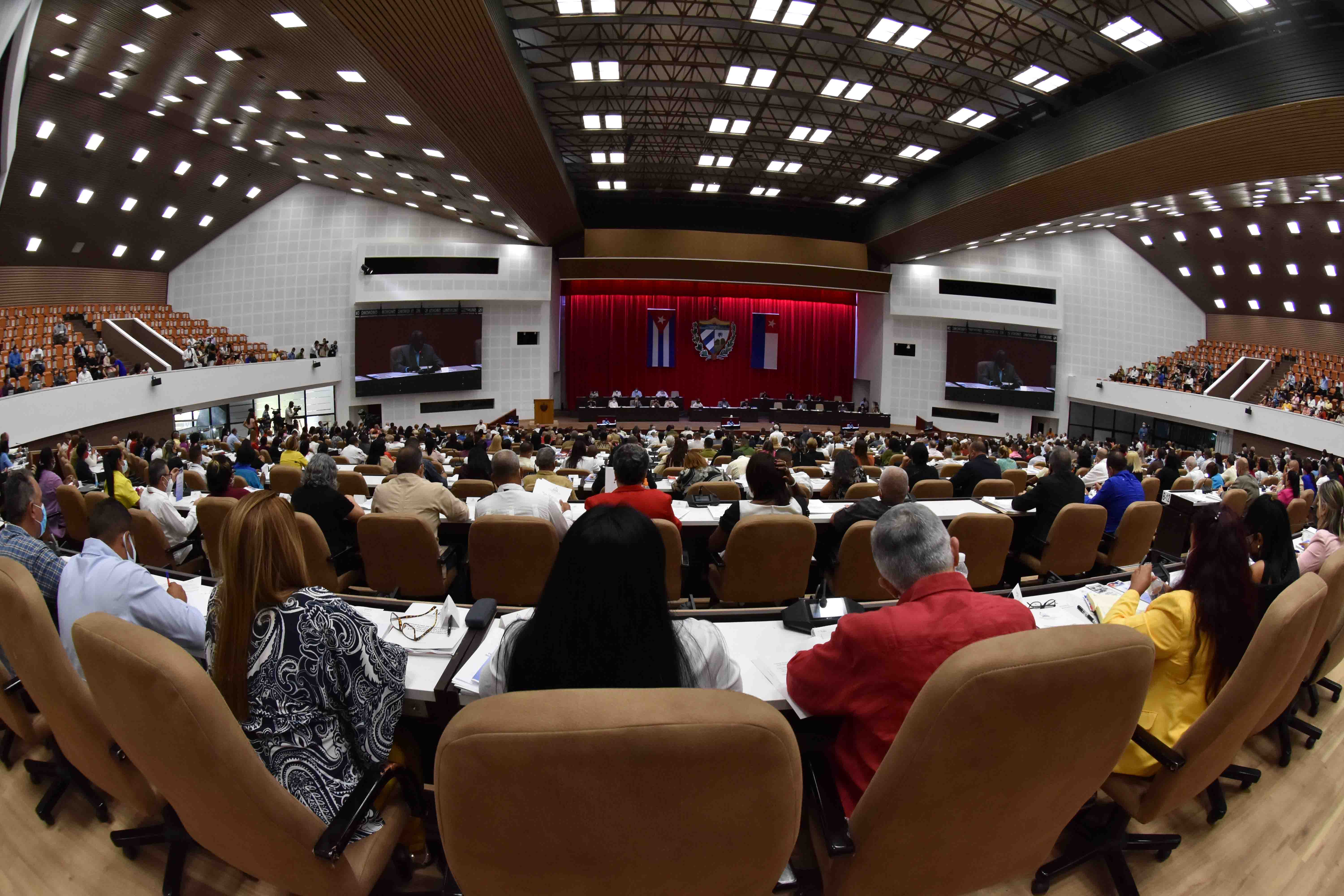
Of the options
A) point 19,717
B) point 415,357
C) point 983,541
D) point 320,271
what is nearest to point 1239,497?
point 983,541

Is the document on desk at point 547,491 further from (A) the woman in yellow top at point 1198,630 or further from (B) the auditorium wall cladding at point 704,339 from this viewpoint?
(B) the auditorium wall cladding at point 704,339

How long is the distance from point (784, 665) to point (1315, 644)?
2.02 m

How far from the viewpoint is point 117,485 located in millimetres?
5699

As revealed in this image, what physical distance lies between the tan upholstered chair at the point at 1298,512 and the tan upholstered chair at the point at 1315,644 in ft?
10.9

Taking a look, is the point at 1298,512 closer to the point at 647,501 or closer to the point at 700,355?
the point at 647,501

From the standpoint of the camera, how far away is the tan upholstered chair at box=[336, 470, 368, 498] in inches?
235

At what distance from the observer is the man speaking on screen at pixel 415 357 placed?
19.5 m

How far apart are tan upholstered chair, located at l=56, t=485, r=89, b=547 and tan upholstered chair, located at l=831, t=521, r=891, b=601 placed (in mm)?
5425

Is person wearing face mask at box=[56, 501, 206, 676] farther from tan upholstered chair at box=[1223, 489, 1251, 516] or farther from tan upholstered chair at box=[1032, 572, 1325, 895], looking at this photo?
tan upholstered chair at box=[1223, 489, 1251, 516]

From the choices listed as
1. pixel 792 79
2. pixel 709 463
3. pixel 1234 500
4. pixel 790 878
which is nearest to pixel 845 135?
pixel 792 79

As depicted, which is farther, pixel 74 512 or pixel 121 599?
pixel 74 512

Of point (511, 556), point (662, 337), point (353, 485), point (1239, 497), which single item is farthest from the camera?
point (662, 337)

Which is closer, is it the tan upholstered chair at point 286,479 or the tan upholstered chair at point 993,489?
the tan upholstered chair at point 993,489

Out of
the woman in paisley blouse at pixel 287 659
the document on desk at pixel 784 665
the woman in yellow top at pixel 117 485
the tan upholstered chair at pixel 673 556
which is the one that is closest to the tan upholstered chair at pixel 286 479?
the woman in yellow top at pixel 117 485
